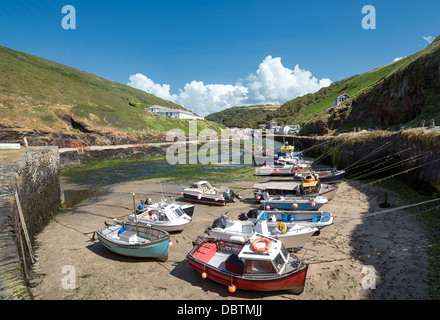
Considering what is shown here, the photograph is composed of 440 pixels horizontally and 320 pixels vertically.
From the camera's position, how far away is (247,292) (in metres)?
9.48

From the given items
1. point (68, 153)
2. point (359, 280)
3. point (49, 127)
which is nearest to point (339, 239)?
point (359, 280)

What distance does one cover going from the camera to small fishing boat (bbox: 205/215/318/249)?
470 inches

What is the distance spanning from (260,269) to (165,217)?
8.32 meters

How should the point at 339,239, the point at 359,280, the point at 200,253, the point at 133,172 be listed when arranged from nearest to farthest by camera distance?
1. the point at 359,280
2. the point at 200,253
3. the point at 339,239
4. the point at 133,172

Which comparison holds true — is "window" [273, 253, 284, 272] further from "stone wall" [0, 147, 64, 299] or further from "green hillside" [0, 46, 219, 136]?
"green hillside" [0, 46, 219, 136]

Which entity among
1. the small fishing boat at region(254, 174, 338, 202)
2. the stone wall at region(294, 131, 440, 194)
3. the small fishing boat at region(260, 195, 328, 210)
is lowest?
the small fishing boat at region(260, 195, 328, 210)

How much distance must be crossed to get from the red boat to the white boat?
4784 millimetres

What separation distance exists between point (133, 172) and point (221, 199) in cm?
2647

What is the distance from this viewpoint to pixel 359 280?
377 inches

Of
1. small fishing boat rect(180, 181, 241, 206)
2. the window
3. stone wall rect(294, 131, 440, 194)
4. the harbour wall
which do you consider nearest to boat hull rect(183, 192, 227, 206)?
small fishing boat rect(180, 181, 241, 206)

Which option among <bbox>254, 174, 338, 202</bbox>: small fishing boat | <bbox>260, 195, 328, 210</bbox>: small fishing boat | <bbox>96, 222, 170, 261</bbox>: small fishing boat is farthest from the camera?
<bbox>254, 174, 338, 202</bbox>: small fishing boat

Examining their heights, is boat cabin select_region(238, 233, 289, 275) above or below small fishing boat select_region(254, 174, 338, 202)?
below

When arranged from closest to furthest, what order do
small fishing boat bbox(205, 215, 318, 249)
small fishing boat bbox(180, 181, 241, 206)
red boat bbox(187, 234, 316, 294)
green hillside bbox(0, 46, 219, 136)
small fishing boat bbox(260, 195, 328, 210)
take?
red boat bbox(187, 234, 316, 294)
small fishing boat bbox(205, 215, 318, 249)
small fishing boat bbox(260, 195, 328, 210)
small fishing boat bbox(180, 181, 241, 206)
green hillside bbox(0, 46, 219, 136)

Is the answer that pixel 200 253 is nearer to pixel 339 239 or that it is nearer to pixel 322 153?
pixel 339 239
